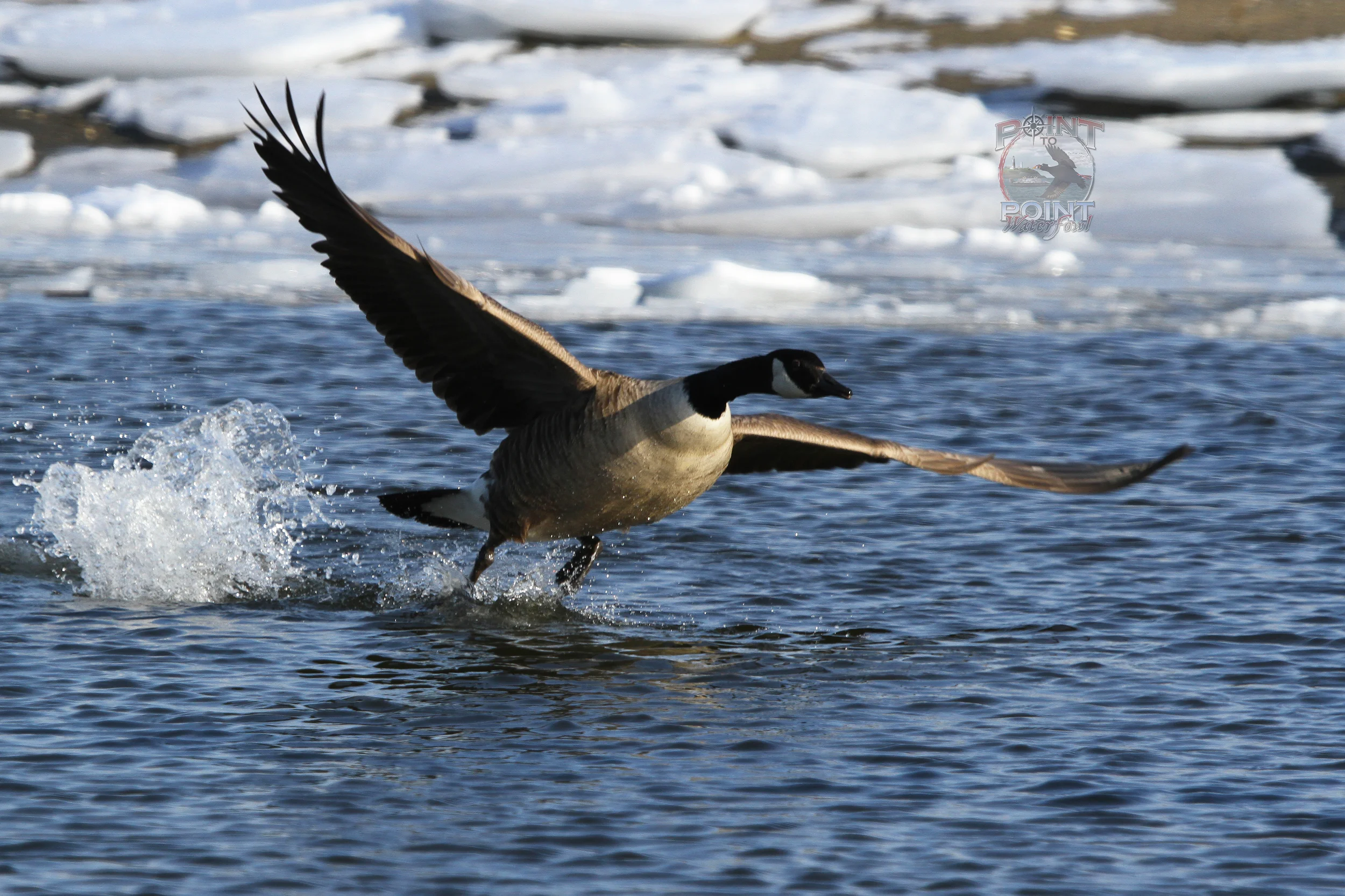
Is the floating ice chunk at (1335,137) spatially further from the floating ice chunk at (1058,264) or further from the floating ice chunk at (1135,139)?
the floating ice chunk at (1058,264)

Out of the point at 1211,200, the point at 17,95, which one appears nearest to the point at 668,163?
the point at 1211,200

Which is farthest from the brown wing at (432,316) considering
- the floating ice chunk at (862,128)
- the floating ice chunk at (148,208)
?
the floating ice chunk at (862,128)

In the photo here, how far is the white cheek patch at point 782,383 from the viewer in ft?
21.7

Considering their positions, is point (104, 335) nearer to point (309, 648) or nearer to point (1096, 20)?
point (309, 648)

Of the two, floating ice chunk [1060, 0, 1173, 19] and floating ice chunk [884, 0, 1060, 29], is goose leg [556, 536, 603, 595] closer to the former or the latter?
floating ice chunk [884, 0, 1060, 29]

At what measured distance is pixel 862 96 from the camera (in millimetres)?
16812

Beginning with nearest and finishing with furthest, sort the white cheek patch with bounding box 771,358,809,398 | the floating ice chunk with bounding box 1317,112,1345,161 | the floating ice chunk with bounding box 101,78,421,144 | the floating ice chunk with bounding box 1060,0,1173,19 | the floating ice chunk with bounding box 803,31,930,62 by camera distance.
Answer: the white cheek patch with bounding box 771,358,809,398, the floating ice chunk with bounding box 1317,112,1345,161, the floating ice chunk with bounding box 101,78,421,144, the floating ice chunk with bounding box 803,31,930,62, the floating ice chunk with bounding box 1060,0,1173,19

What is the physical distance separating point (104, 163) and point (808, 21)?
7857 millimetres

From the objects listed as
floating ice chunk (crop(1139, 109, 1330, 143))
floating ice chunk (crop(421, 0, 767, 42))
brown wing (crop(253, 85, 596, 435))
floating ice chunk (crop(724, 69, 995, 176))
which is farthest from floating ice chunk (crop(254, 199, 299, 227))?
brown wing (crop(253, 85, 596, 435))

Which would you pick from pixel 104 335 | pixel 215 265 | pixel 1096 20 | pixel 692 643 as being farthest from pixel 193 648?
pixel 1096 20

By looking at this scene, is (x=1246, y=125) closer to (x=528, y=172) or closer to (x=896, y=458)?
(x=528, y=172)

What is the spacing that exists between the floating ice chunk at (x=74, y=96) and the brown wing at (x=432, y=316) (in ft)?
38.5

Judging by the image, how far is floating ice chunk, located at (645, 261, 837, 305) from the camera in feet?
42.1

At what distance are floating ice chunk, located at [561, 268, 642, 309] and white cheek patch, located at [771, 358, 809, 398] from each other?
20.3ft
